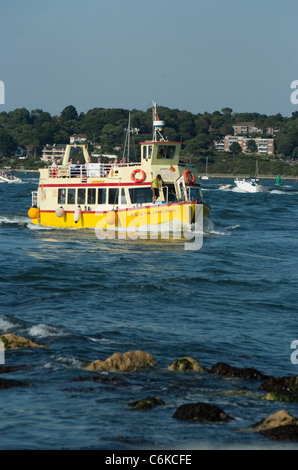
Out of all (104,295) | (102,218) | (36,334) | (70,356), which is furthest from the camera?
(102,218)

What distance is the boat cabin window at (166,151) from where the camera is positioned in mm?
35875

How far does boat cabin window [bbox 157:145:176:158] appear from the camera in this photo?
35875 millimetres

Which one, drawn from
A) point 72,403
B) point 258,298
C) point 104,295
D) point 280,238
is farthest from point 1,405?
point 280,238

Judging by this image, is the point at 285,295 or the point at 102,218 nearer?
the point at 285,295

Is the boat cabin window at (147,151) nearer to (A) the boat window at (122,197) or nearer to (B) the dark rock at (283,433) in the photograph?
(A) the boat window at (122,197)

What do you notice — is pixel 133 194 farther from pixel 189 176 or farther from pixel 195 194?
pixel 195 194

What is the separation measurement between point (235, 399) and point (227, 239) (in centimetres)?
2572

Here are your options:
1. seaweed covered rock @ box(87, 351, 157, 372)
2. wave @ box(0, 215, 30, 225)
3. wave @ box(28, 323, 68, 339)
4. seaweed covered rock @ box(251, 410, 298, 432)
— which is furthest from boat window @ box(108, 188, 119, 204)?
seaweed covered rock @ box(251, 410, 298, 432)

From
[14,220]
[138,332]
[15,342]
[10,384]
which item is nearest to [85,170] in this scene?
[14,220]

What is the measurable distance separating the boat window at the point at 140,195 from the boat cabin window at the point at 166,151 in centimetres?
170

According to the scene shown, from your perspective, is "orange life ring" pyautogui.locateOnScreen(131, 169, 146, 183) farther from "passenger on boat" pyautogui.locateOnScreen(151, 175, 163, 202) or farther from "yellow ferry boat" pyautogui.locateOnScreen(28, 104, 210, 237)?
"passenger on boat" pyautogui.locateOnScreen(151, 175, 163, 202)

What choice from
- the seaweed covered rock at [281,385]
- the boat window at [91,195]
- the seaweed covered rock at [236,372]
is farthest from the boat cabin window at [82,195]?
the seaweed covered rock at [281,385]

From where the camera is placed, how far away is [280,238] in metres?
41.3

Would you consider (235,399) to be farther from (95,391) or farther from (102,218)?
(102,218)
